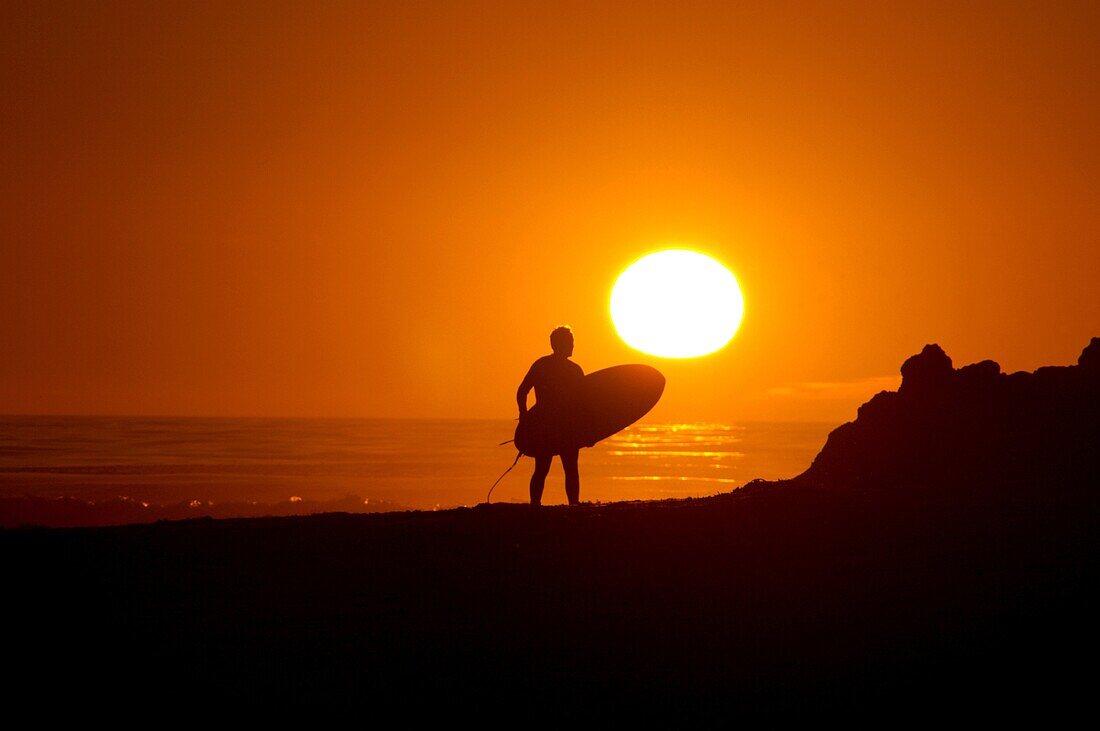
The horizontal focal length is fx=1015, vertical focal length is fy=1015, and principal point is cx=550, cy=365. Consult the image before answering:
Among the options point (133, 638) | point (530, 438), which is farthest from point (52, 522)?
point (133, 638)

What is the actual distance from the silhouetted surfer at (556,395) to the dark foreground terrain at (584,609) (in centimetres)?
208

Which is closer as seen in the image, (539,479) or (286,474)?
(539,479)

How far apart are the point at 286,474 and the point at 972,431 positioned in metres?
48.3

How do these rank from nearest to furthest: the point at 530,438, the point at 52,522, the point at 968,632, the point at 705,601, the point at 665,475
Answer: the point at 968,632 → the point at 705,601 → the point at 530,438 → the point at 52,522 → the point at 665,475

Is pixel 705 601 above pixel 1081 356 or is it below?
below

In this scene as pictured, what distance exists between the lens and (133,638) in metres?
6.52

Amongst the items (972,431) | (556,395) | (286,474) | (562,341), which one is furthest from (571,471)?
(286,474)

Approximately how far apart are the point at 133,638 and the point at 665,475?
63111mm

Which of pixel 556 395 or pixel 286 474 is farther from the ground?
pixel 286 474

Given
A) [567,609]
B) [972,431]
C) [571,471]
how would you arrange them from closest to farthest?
[567,609], [571,471], [972,431]

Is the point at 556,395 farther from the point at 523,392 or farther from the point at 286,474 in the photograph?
the point at 286,474

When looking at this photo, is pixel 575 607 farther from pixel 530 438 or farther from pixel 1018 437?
pixel 1018 437

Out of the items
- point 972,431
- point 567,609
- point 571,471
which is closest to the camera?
point 567,609

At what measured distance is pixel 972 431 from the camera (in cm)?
1464
